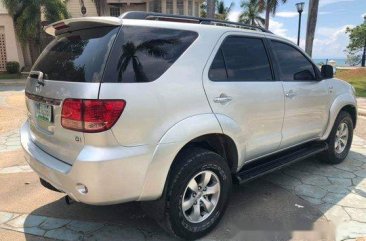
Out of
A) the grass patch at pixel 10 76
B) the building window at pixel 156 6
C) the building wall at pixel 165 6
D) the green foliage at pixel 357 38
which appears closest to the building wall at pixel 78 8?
the building wall at pixel 165 6

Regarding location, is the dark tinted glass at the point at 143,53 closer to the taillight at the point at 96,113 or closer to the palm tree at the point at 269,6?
the taillight at the point at 96,113

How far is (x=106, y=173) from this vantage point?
110 inches

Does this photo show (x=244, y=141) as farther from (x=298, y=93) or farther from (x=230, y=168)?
(x=298, y=93)

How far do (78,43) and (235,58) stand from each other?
60.8 inches

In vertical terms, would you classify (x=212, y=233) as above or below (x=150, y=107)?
below

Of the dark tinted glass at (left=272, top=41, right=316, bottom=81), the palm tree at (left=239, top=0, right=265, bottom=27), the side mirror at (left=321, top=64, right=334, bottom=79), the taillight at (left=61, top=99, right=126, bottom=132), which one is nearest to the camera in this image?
the taillight at (left=61, top=99, right=126, bottom=132)

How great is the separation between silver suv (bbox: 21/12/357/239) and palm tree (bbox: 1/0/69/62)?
20.0 m

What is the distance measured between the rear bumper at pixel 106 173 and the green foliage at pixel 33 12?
21.1 meters

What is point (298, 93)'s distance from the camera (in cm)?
451

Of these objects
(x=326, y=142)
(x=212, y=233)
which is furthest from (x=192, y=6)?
(x=212, y=233)

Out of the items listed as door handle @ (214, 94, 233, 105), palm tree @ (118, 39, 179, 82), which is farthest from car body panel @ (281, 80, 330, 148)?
palm tree @ (118, 39, 179, 82)

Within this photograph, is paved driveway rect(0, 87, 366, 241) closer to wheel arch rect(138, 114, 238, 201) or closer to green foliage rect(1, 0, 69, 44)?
wheel arch rect(138, 114, 238, 201)

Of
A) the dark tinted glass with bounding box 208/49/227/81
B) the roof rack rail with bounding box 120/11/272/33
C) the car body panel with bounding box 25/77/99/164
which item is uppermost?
the roof rack rail with bounding box 120/11/272/33

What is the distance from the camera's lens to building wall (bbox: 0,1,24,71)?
24.7 meters
